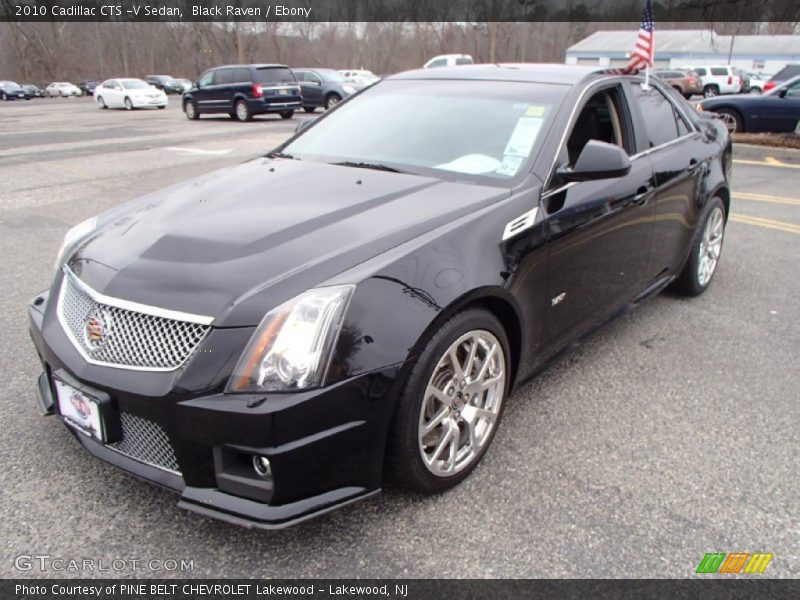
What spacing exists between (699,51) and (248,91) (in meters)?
60.3

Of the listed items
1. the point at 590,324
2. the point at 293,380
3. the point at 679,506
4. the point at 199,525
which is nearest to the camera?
the point at 293,380

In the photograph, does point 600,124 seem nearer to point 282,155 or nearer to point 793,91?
point 282,155

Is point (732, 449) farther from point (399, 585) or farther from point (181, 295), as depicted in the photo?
point (181, 295)

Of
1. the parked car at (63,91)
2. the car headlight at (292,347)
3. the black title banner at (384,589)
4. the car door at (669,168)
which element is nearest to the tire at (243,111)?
the car door at (669,168)

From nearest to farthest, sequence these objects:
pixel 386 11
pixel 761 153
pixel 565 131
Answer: pixel 565 131, pixel 761 153, pixel 386 11

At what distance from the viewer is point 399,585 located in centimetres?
216

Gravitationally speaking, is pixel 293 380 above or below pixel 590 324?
above

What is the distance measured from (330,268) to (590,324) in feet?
5.82

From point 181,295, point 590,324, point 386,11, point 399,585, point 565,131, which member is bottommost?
point 399,585

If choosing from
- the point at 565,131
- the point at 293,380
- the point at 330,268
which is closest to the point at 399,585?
the point at 293,380

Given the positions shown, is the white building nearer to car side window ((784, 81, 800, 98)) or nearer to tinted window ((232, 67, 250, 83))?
tinted window ((232, 67, 250, 83))

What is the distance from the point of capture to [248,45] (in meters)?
75.2

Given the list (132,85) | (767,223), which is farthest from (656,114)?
(132,85)

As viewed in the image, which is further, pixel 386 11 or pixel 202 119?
pixel 386 11
